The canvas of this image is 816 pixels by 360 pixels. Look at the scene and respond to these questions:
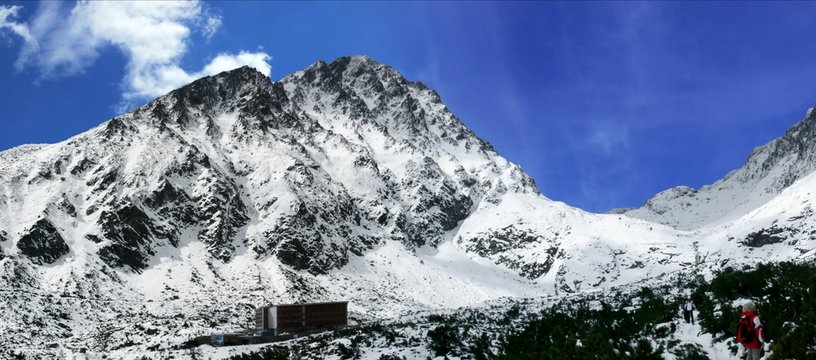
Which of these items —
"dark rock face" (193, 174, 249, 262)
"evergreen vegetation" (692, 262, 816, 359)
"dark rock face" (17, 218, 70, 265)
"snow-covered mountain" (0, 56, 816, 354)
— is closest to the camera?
"evergreen vegetation" (692, 262, 816, 359)

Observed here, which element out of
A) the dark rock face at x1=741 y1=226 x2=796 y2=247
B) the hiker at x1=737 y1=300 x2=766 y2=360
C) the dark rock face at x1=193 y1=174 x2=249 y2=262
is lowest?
the hiker at x1=737 y1=300 x2=766 y2=360

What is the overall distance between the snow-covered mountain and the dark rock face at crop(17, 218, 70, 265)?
27cm

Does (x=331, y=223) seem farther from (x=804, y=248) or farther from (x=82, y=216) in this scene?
(x=804, y=248)

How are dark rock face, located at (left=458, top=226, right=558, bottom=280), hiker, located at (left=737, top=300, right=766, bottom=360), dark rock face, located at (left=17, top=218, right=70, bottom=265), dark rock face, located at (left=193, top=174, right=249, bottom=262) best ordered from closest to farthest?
hiker, located at (left=737, top=300, right=766, bottom=360) < dark rock face, located at (left=17, top=218, right=70, bottom=265) < dark rock face, located at (left=193, top=174, right=249, bottom=262) < dark rock face, located at (left=458, top=226, right=558, bottom=280)

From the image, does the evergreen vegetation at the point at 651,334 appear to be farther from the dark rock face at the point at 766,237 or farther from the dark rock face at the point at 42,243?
the dark rock face at the point at 766,237

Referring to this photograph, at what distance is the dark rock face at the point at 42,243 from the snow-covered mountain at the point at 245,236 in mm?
269

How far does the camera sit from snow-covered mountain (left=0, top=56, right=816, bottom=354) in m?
94.4

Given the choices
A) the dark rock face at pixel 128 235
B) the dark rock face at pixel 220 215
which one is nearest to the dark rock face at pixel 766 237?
the dark rock face at pixel 220 215

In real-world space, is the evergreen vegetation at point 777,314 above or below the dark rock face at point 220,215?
below

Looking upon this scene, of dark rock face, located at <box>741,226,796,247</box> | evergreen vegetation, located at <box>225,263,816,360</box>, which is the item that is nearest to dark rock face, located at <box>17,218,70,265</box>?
evergreen vegetation, located at <box>225,263,816,360</box>

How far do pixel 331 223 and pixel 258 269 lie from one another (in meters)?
33.6

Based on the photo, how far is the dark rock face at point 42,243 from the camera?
100938 millimetres

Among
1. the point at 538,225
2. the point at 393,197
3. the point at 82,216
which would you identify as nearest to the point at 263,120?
the point at 393,197

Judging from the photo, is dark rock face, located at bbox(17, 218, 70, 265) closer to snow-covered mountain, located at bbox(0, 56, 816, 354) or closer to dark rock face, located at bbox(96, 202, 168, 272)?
snow-covered mountain, located at bbox(0, 56, 816, 354)
